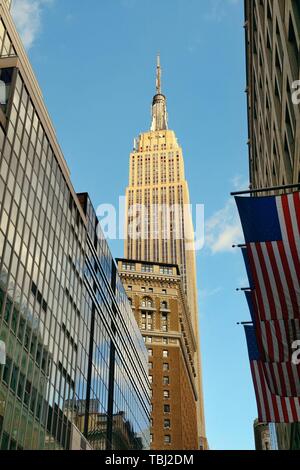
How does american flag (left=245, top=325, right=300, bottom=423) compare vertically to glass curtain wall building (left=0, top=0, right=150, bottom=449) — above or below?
below

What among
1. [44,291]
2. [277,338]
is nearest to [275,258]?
[277,338]

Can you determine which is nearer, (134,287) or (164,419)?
(164,419)

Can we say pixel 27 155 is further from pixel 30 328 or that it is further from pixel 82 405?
pixel 82 405

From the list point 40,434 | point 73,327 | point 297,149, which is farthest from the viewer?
point 73,327

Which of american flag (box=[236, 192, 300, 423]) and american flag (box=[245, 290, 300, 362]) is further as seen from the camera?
american flag (box=[245, 290, 300, 362])

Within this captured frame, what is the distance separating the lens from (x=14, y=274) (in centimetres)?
3400

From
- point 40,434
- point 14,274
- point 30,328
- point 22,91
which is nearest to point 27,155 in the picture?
point 22,91

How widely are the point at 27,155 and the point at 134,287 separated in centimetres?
8599

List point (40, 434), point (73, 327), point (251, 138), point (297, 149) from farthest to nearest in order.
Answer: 1. point (251, 138)
2. point (73, 327)
3. point (40, 434)
4. point (297, 149)

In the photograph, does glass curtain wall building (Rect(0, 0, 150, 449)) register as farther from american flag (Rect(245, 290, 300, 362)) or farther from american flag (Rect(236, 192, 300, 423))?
american flag (Rect(236, 192, 300, 423))

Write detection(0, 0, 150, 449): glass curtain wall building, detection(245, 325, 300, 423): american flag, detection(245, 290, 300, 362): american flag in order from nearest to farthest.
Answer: detection(245, 290, 300, 362): american flag
detection(245, 325, 300, 423): american flag
detection(0, 0, 150, 449): glass curtain wall building

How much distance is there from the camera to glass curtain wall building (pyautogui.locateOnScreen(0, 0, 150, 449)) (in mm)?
33344

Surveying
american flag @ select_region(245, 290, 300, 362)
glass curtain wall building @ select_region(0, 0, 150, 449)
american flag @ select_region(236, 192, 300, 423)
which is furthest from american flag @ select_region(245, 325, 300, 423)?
glass curtain wall building @ select_region(0, 0, 150, 449)

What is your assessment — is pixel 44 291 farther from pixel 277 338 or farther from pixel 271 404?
pixel 277 338
